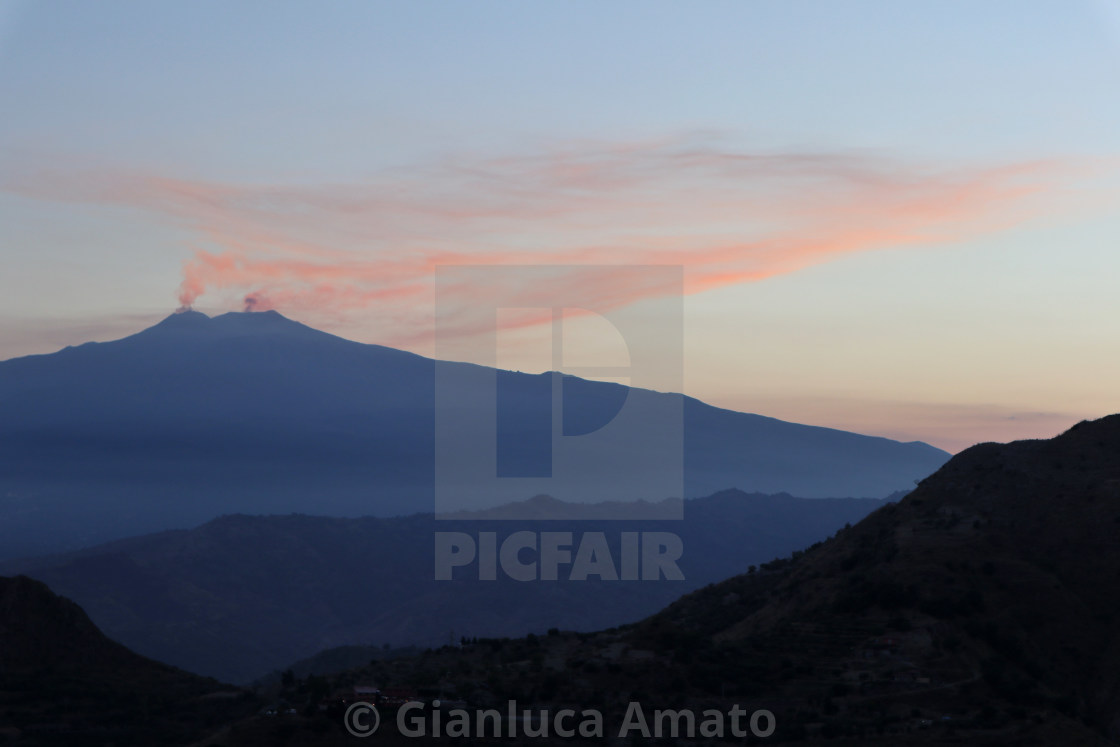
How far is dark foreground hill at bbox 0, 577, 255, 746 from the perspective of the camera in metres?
59.4

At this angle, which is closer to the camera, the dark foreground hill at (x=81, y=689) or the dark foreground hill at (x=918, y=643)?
the dark foreground hill at (x=918, y=643)

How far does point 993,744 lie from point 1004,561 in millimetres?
17881

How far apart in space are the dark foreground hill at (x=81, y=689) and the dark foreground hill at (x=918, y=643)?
11584 millimetres

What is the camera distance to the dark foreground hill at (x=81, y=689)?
195 ft

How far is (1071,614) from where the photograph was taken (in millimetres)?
56594

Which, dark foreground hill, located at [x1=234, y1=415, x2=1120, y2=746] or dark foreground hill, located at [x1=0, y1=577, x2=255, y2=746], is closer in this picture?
dark foreground hill, located at [x1=234, y1=415, x2=1120, y2=746]

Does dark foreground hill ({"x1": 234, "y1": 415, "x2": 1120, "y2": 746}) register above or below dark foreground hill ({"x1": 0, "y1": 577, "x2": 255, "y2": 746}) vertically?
above

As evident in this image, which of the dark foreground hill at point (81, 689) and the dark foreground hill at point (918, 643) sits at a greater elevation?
the dark foreground hill at point (918, 643)

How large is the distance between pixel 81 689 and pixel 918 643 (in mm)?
46711

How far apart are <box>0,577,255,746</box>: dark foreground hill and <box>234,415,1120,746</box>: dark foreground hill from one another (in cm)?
1158

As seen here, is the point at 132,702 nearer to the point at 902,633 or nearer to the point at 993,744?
the point at 902,633

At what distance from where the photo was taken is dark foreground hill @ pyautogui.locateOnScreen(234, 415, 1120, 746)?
1918 inches

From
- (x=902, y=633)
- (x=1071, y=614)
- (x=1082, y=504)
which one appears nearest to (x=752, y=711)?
(x=902, y=633)

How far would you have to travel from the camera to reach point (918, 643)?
5359 centimetres
